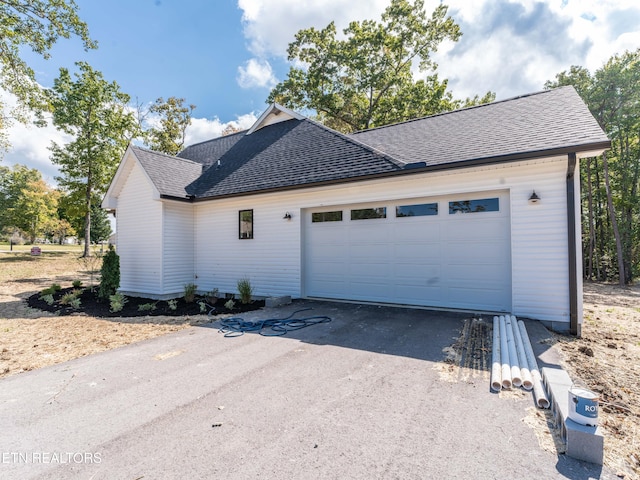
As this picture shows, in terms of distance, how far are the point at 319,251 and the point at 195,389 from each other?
17.7ft

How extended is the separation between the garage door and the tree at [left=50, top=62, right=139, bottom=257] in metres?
19.0

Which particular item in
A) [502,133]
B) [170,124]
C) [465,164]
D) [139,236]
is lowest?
[139,236]

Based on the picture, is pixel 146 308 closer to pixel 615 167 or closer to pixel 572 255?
pixel 572 255

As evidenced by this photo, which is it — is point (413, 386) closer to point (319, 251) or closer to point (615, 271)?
point (319, 251)

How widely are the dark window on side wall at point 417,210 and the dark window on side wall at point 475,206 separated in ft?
1.25

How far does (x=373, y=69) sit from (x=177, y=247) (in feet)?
56.5

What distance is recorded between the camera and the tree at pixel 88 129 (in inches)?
745

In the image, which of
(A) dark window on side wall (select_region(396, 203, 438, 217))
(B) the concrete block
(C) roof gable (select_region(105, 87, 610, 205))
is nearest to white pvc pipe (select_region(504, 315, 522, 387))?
(B) the concrete block

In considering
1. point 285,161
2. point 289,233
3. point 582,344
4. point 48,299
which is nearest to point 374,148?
point 285,161

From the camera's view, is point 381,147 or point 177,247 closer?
point 381,147

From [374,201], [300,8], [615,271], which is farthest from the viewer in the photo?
[615,271]

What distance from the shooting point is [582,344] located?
16.0 ft

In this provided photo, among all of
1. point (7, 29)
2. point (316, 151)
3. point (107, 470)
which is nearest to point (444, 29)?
point (316, 151)

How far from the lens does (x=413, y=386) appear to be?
3359 millimetres
